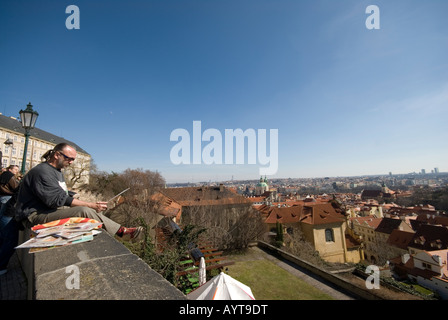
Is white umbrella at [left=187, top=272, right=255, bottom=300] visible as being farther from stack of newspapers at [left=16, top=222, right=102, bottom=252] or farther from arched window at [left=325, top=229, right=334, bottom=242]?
arched window at [left=325, top=229, right=334, bottom=242]

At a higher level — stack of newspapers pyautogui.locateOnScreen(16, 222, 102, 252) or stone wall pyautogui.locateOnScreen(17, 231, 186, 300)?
stack of newspapers pyautogui.locateOnScreen(16, 222, 102, 252)

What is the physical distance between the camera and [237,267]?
45.1ft

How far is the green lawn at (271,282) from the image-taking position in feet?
33.3

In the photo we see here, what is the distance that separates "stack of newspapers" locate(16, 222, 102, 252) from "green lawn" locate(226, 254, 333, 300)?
10.00 meters

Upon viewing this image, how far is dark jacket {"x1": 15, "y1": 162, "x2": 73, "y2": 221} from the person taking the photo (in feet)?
9.41

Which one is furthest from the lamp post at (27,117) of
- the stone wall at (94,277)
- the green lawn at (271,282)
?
the green lawn at (271,282)

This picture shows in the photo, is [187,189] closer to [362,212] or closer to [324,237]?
[324,237]

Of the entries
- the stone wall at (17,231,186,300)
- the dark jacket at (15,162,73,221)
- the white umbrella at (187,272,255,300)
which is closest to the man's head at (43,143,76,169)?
the dark jacket at (15,162,73,221)

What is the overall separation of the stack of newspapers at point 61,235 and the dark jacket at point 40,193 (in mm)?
552

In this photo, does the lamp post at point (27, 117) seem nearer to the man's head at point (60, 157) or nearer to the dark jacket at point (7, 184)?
the dark jacket at point (7, 184)

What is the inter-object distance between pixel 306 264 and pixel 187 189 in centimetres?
2522
